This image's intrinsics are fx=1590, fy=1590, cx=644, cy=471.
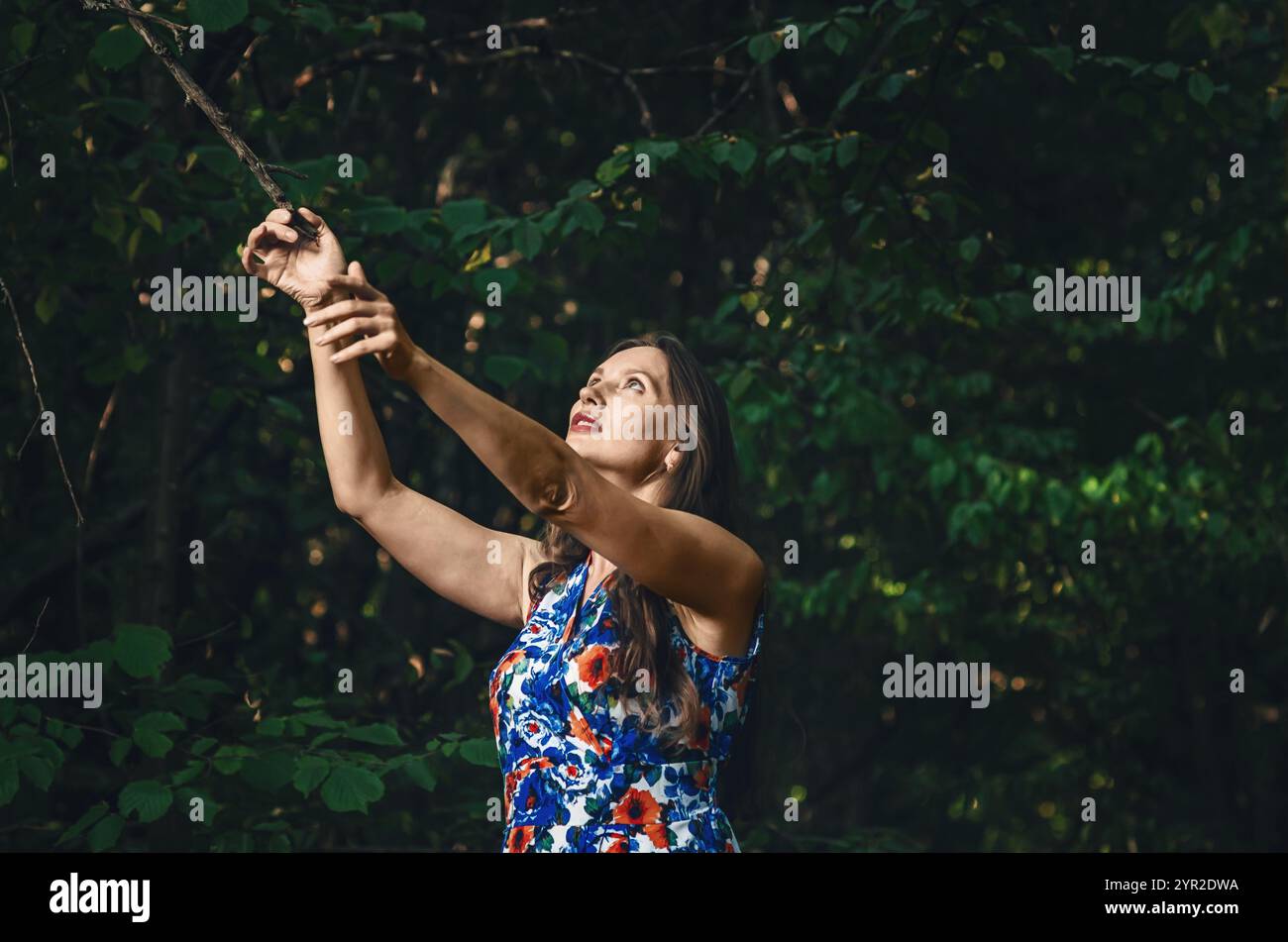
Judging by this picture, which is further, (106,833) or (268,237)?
(106,833)

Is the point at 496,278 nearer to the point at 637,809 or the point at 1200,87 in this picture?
the point at 1200,87

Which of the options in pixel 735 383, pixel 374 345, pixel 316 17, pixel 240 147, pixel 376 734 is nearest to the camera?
pixel 374 345

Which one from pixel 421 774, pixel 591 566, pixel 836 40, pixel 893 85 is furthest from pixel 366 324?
pixel 893 85

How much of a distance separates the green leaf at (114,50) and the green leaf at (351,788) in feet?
7.34

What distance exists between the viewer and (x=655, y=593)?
3.10m

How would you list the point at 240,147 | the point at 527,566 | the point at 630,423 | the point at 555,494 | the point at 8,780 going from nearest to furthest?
the point at 555,494, the point at 240,147, the point at 630,423, the point at 527,566, the point at 8,780

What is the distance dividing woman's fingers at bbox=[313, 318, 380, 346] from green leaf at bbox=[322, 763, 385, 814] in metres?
2.43

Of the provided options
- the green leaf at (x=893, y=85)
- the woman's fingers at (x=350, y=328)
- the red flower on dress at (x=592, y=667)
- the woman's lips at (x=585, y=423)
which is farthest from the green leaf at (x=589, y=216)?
the woman's fingers at (x=350, y=328)

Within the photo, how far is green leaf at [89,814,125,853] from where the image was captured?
15.8 ft

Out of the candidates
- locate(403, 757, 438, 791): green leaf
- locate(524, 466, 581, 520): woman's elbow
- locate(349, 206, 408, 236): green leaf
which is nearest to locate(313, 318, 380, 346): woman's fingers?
locate(524, 466, 581, 520): woman's elbow

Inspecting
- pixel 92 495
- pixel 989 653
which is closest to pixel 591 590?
pixel 92 495

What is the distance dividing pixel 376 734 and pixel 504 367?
1.53 m

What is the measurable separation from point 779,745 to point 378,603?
2.85 metres

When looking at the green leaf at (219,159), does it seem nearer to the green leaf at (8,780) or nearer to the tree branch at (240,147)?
the green leaf at (8,780)
